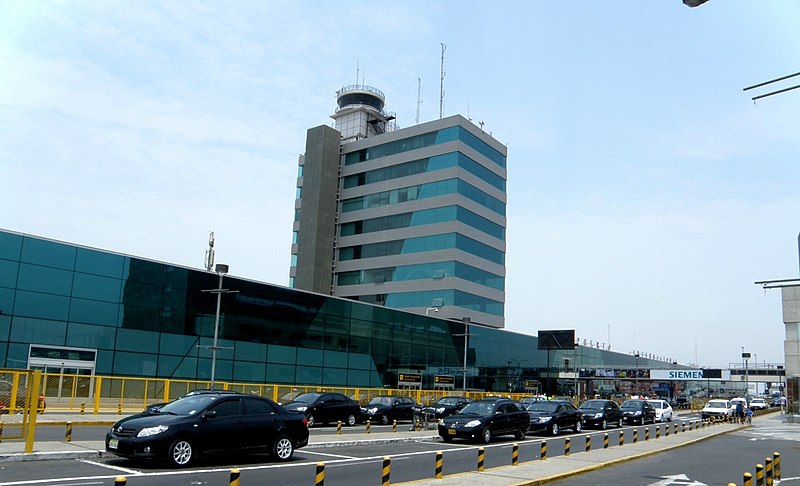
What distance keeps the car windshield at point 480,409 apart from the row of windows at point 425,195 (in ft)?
167

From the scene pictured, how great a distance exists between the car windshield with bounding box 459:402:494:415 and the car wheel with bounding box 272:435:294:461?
32.1ft

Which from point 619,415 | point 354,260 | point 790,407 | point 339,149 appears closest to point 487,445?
point 619,415

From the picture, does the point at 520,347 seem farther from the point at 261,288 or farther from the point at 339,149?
the point at 261,288

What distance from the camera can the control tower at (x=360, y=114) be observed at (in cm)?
9262

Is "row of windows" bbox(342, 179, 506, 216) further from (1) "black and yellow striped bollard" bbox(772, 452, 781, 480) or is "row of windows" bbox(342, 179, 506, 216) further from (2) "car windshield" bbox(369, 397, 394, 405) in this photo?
(1) "black and yellow striped bollard" bbox(772, 452, 781, 480)

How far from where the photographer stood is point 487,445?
78.4 feet

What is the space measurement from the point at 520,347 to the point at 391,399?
45.5 meters

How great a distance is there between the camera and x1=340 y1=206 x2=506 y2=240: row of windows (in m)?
75.7

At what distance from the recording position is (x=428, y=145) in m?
79.4

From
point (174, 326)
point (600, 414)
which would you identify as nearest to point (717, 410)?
point (600, 414)

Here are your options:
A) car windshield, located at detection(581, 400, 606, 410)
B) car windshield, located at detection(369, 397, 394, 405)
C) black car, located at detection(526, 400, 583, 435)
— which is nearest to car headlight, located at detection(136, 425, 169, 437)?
black car, located at detection(526, 400, 583, 435)

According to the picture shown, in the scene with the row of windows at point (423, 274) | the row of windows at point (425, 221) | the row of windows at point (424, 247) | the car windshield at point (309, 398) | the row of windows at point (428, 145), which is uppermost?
the row of windows at point (428, 145)

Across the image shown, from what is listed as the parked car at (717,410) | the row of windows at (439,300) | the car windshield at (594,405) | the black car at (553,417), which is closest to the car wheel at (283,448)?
the black car at (553,417)

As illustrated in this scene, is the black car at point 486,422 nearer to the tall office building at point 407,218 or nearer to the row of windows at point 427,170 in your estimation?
the tall office building at point 407,218
